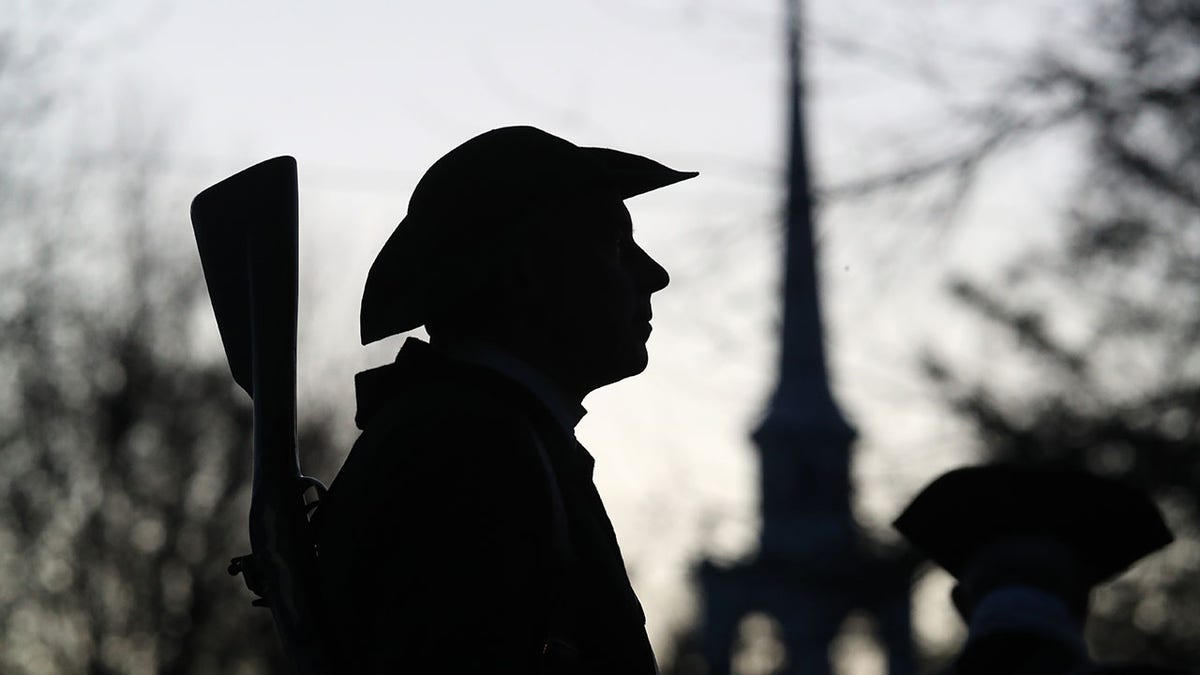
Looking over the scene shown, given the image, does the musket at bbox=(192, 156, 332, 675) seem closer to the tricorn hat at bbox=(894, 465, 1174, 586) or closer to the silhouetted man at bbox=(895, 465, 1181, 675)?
the silhouetted man at bbox=(895, 465, 1181, 675)

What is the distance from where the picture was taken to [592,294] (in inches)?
108

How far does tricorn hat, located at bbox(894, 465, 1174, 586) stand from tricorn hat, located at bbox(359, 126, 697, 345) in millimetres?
2188

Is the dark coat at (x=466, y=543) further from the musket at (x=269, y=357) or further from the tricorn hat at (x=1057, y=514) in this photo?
the tricorn hat at (x=1057, y=514)

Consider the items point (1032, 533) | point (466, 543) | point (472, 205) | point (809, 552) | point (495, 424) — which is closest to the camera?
point (466, 543)

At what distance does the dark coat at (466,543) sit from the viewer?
7.79ft

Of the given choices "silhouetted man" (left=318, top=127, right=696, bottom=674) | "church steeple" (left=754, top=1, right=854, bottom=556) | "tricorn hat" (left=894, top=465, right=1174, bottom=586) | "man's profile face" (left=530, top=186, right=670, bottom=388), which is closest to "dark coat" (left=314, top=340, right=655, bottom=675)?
"silhouetted man" (left=318, top=127, right=696, bottom=674)

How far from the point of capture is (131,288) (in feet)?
87.5

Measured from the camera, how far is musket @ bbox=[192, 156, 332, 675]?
8.55 ft

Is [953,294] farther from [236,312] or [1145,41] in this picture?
[236,312]

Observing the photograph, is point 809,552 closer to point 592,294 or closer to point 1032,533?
point 1032,533

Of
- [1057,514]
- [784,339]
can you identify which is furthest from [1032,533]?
[784,339]

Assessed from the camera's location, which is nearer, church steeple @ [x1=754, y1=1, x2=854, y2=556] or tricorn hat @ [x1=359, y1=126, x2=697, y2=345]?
tricorn hat @ [x1=359, y1=126, x2=697, y2=345]

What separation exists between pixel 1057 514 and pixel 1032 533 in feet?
0.26

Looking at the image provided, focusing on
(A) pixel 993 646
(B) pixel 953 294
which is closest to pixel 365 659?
(A) pixel 993 646
